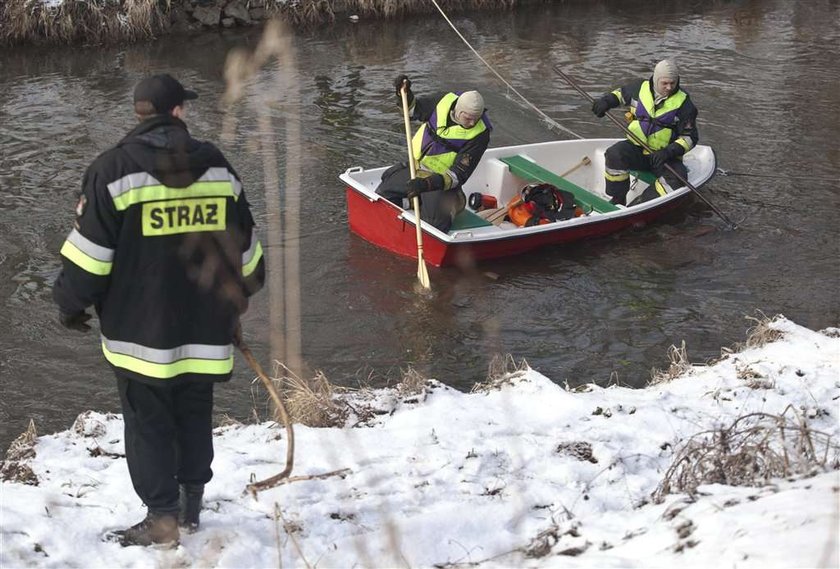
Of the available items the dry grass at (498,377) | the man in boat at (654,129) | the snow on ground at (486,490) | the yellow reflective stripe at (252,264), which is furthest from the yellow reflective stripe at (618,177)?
the yellow reflective stripe at (252,264)

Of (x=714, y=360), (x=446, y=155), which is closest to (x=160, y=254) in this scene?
(x=714, y=360)

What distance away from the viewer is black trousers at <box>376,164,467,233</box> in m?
8.64

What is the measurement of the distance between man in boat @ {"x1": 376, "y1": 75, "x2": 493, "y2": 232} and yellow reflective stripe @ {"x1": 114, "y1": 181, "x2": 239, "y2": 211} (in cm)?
466

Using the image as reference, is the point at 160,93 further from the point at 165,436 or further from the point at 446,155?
the point at 446,155

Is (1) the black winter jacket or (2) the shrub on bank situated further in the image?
(2) the shrub on bank

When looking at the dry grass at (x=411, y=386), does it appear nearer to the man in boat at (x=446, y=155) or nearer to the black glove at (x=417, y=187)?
the black glove at (x=417, y=187)

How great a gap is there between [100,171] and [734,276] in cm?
670

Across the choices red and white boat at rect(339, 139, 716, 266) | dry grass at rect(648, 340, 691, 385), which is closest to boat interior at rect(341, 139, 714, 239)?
red and white boat at rect(339, 139, 716, 266)

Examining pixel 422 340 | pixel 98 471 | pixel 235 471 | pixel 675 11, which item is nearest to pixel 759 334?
pixel 422 340

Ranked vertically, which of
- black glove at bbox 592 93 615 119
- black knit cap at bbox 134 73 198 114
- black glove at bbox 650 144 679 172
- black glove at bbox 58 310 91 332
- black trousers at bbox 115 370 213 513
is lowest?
black glove at bbox 650 144 679 172

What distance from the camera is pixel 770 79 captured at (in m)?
14.4

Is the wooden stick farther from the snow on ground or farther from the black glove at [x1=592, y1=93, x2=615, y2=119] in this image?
the black glove at [x1=592, y1=93, x2=615, y2=119]

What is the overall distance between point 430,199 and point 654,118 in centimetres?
249

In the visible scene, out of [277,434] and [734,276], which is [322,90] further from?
[277,434]
